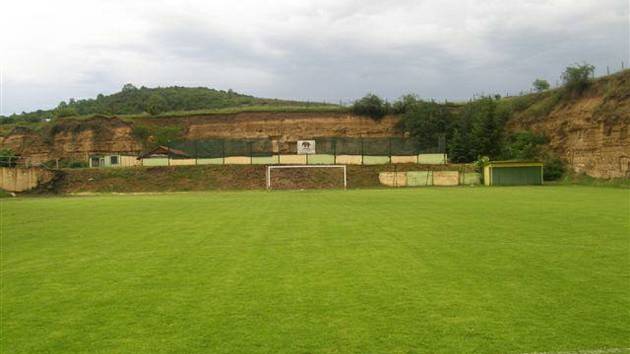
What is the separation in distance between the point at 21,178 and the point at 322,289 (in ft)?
162

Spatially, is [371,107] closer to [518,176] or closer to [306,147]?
[306,147]

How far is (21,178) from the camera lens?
1932 inches

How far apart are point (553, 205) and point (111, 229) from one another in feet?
52.1

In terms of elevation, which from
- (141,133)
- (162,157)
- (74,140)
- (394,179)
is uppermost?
(141,133)

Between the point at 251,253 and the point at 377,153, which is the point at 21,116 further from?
the point at 251,253

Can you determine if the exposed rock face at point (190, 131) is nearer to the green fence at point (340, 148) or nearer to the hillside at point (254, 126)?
the hillside at point (254, 126)

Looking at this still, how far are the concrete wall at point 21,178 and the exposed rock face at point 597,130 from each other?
47981mm

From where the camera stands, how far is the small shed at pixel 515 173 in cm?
4375

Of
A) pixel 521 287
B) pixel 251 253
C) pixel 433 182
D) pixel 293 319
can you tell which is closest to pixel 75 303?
pixel 293 319

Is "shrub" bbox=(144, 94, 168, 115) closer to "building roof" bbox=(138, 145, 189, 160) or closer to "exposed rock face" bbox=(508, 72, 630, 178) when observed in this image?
"building roof" bbox=(138, 145, 189, 160)

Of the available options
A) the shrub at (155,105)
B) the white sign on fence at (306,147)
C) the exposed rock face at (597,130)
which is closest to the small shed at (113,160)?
the shrub at (155,105)

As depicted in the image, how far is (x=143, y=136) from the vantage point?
225ft

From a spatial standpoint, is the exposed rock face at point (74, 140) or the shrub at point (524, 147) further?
the exposed rock face at point (74, 140)

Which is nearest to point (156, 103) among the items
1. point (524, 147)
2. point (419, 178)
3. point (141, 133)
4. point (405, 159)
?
point (141, 133)
